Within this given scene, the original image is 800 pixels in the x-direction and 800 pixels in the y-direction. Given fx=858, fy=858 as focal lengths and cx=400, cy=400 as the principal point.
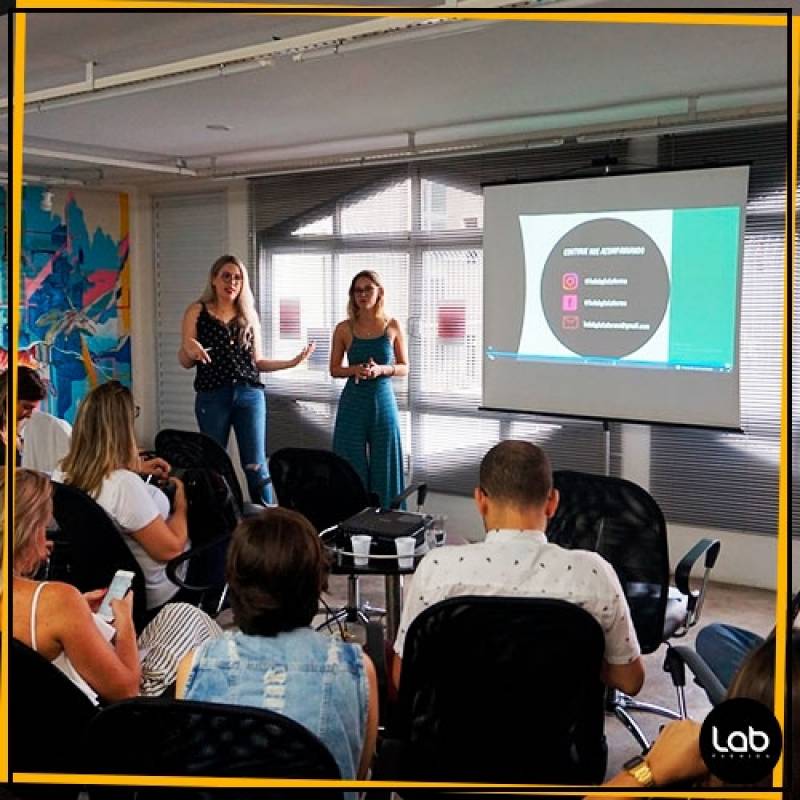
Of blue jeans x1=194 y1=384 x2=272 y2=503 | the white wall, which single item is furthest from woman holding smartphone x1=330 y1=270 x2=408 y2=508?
the white wall

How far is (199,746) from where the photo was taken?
873 millimetres

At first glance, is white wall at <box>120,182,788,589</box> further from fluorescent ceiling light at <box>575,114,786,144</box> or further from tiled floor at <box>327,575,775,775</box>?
fluorescent ceiling light at <box>575,114,786,144</box>

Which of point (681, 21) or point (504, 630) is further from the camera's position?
point (504, 630)

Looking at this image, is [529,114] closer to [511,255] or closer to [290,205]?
[511,255]

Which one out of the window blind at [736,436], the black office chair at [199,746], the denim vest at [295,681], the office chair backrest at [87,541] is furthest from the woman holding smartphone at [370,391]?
the black office chair at [199,746]

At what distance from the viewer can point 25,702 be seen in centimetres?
111

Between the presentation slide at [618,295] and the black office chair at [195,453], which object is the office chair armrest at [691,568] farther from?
the black office chair at [195,453]

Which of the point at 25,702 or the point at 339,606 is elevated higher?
the point at 25,702

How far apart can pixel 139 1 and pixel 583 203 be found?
2.66m

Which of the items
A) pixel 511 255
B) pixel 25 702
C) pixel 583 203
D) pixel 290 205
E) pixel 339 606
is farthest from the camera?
pixel 290 205

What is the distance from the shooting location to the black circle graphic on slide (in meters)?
3.02

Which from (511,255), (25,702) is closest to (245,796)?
(25,702)

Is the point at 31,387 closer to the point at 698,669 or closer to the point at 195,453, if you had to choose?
the point at 698,669

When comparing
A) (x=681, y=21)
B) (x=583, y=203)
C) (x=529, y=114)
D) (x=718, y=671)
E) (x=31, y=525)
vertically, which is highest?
(x=529, y=114)
